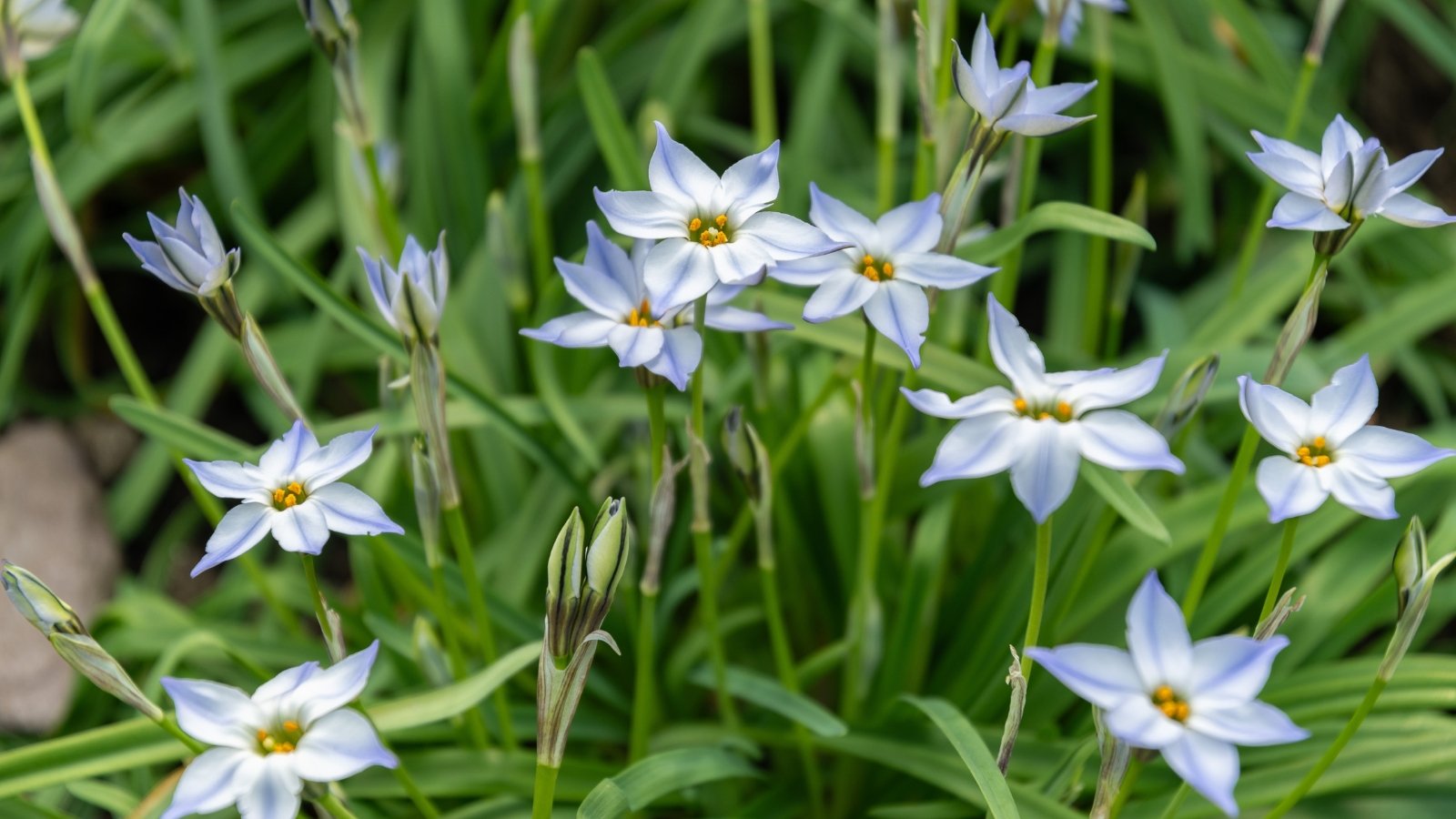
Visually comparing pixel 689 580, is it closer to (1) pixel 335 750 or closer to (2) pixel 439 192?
(1) pixel 335 750

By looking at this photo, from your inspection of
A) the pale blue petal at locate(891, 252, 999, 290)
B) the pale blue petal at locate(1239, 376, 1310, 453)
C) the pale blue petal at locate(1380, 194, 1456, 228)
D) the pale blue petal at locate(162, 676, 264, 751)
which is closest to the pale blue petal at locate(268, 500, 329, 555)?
the pale blue petal at locate(162, 676, 264, 751)

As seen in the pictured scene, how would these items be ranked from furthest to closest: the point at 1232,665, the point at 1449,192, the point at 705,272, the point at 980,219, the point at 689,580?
the point at 1449,192, the point at 980,219, the point at 689,580, the point at 705,272, the point at 1232,665

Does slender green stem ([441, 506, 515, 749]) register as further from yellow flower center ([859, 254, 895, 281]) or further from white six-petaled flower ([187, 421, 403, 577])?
yellow flower center ([859, 254, 895, 281])

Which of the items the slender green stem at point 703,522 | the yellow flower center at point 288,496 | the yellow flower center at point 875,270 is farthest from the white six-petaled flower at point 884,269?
the yellow flower center at point 288,496

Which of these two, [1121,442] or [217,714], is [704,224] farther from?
[217,714]

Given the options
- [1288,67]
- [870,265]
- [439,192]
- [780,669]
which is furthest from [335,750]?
[1288,67]

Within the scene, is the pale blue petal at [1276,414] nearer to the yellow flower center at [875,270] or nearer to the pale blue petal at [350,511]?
the yellow flower center at [875,270]
